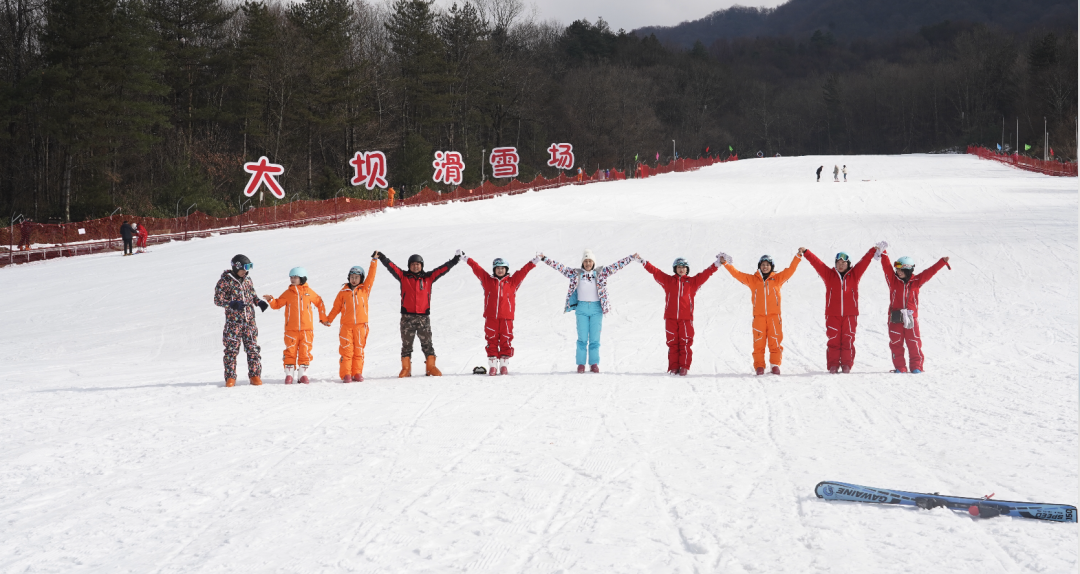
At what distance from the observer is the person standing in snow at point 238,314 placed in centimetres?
906

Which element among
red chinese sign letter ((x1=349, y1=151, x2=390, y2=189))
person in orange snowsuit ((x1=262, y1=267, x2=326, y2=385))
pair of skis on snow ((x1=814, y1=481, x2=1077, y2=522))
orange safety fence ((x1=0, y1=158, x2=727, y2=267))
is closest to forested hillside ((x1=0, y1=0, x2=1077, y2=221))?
red chinese sign letter ((x1=349, y1=151, x2=390, y2=189))

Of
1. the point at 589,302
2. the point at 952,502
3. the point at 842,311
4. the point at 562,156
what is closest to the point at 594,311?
the point at 589,302

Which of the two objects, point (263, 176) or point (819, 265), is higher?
point (263, 176)

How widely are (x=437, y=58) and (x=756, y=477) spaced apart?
5359 cm

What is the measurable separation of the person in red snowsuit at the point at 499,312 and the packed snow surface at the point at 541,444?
490 mm

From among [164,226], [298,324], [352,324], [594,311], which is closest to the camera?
[298,324]

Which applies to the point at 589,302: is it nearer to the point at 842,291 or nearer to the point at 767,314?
the point at 767,314

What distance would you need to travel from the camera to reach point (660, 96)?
100m

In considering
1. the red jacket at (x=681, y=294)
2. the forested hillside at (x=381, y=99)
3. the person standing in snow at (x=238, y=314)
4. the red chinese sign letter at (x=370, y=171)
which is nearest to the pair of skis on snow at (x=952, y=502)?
the red jacket at (x=681, y=294)

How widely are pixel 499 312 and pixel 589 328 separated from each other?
1.10m

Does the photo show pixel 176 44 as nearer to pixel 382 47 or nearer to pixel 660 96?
pixel 382 47

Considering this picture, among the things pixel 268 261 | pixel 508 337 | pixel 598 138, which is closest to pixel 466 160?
pixel 598 138

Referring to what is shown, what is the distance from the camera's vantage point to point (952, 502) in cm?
456

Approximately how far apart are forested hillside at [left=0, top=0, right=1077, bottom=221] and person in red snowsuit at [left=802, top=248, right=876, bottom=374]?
27.1m
